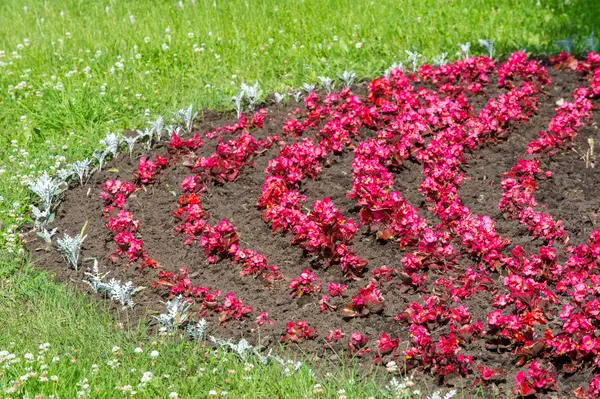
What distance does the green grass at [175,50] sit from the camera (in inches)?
296

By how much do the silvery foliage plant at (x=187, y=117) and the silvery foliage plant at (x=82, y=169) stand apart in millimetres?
837

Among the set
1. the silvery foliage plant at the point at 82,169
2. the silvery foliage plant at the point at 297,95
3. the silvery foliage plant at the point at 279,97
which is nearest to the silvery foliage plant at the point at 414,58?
the silvery foliage plant at the point at 297,95

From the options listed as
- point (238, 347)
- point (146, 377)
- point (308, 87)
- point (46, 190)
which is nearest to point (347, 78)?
point (308, 87)

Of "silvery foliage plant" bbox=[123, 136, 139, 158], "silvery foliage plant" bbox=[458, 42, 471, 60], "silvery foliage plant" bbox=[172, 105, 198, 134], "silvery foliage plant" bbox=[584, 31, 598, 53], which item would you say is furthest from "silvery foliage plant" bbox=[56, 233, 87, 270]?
"silvery foliage plant" bbox=[584, 31, 598, 53]

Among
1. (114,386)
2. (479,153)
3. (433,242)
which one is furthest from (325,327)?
(479,153)

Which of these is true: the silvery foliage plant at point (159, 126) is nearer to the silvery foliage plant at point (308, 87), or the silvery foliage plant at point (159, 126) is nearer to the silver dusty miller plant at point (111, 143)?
the silver dusty miller plant at point (111, 143)

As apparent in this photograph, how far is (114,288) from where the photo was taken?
5453 millimetres

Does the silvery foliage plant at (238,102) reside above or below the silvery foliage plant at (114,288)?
above

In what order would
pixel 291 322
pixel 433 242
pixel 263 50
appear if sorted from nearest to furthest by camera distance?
pixel 291 322 < pixel 433 242 < pixel 263 50

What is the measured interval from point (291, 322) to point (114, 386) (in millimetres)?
1037

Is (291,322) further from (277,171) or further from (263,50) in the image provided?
(263,50)

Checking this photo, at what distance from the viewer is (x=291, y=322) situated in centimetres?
508

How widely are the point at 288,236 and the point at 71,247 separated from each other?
55.4 inches

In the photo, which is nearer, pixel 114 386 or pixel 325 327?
pixel 114 386
